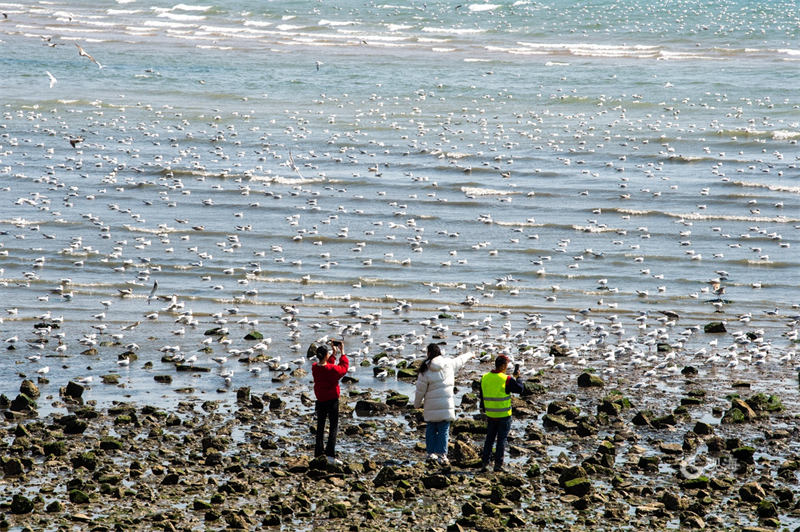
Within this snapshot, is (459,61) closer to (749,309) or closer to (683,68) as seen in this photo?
(683,68)

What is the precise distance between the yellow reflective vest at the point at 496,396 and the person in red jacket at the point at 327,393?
1606mm

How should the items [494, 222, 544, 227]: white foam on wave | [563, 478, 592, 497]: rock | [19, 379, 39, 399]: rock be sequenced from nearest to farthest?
[563, 478, 592, 497]: rock < [19, 379, 39, 399]: rock < [494, 222, 544, 227]: white foam on wave

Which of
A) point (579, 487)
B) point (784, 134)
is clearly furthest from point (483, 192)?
point (579, 487)

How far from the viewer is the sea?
16938mm

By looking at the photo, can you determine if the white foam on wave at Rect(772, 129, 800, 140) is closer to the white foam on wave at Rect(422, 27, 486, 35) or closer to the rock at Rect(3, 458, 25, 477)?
the rock at Rect(3, 458, 25, 477)

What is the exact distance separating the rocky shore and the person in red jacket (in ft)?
0.87

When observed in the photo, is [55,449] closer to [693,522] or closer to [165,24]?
[693,522]

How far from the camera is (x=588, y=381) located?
13781 mm

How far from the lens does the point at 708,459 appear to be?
35.8 ft

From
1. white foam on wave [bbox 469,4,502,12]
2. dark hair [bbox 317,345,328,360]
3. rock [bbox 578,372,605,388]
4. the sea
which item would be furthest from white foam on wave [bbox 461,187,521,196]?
white foam on wave [bbox 469,4,502,12]

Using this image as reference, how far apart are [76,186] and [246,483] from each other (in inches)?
803

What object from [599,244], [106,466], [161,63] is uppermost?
[161,63]

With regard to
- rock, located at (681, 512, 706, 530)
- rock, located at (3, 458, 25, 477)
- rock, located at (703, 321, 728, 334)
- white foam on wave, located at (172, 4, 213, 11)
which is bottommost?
rock, located at (3, 458, 25, 477)

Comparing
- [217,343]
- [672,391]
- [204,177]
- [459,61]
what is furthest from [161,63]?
[672,391]
